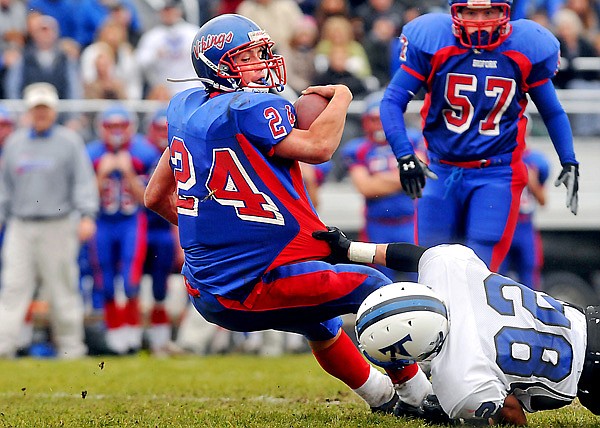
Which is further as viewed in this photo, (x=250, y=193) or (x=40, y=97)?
(x=40, y=97)

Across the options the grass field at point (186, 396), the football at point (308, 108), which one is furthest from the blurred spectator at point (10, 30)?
the football at point (308, 108)

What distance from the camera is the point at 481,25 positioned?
6438mm

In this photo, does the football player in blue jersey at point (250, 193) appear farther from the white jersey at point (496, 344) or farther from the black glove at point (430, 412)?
the white jersey at point (496, 344)

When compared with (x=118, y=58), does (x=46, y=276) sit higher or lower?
lower

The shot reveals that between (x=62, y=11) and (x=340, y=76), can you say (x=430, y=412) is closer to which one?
(x=340, y=76)

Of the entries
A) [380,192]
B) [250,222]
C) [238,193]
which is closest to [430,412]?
[250,222]

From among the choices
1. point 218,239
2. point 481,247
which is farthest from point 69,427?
point 481,247

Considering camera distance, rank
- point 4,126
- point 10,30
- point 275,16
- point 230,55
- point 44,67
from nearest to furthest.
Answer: point 230,55, point 4,126, point 44,67, point 10,30, point 275,16

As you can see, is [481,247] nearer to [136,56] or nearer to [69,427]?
[69,427]

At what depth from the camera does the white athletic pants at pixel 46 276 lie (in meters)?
10.3

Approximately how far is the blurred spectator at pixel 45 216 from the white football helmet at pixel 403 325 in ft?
18.8

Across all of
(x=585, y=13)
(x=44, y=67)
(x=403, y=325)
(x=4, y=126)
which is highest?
(x=585, y=13)

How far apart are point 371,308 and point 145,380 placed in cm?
349

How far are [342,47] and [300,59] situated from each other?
0.47 metres
